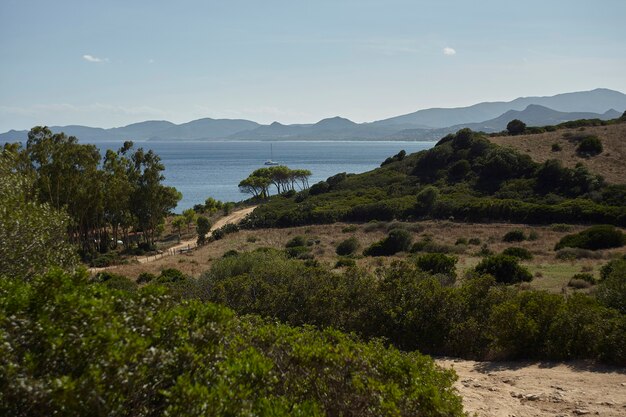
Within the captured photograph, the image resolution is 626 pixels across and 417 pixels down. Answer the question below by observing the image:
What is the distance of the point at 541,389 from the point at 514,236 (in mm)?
28771

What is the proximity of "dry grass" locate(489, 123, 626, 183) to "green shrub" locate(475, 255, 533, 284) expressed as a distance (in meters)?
34.1

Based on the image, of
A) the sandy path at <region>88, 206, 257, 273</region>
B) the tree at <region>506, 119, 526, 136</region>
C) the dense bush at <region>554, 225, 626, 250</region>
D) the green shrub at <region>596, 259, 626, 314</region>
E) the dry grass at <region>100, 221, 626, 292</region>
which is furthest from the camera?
the tree at <region>506, 119, 526, 136</region>

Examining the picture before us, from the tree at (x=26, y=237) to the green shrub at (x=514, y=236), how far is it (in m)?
30.3

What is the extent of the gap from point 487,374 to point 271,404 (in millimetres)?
6888

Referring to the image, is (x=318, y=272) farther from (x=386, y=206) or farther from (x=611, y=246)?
(x=386, y=206)

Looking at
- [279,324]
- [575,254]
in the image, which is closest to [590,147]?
[575,254]

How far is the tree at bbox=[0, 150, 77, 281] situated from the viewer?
400 inches

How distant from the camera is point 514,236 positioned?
3631 centimetres

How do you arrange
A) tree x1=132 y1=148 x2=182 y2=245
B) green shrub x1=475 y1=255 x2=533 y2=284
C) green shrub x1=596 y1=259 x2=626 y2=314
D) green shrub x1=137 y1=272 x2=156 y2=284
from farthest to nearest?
1. tree x1=132 y1=148 x2=182 y2=245
2. green shrub x1=137 y1=272 x2=156 y2=284
3. green shrub x1=475 y1=255 x2=533 y2=284
4. green shrub x1=596 y1=259 x2=626 y2=314

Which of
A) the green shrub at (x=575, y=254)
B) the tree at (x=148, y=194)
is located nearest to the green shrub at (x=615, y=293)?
the green shrub at (x=575, y=254)

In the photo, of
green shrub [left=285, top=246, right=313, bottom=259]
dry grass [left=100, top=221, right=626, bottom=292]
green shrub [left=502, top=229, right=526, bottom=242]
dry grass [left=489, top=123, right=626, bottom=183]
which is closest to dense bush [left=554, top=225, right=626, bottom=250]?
dry grass [left=100, top=221, right=626, bottom=292]

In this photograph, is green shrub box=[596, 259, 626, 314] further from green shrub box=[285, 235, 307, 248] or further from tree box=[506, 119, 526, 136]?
tree box=[506, 119, 526, 136]

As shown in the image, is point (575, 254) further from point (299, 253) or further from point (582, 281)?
point (299, 253)

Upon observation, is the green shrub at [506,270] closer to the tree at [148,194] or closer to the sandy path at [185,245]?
the sandy path at [185,245]
